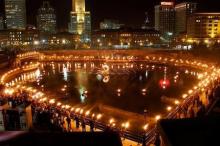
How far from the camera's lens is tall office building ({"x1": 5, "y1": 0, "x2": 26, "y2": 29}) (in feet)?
388

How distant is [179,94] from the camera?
1950 centimetres

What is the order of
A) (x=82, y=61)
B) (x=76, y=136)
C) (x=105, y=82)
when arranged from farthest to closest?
1. (x=82, y=61)
2. (x=105, y=82)
3. (x=76, y=136)

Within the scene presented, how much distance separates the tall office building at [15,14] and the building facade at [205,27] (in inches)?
2983

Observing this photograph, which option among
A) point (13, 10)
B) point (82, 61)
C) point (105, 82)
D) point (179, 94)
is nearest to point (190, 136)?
point (179, 94)

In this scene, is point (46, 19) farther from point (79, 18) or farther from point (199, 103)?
point (199, 103)

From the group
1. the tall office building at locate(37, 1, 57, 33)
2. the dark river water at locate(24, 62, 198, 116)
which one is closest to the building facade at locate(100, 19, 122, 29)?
the tall office building at locate(37, 1, 57, 33)

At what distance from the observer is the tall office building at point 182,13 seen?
98.2 meters

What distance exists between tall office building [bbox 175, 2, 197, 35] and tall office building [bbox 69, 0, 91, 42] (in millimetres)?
32886

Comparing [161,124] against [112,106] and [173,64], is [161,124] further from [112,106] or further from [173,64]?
[173,64]

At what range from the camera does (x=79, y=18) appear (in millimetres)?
100938

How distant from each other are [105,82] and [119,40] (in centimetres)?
5279

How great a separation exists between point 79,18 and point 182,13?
37.1 m

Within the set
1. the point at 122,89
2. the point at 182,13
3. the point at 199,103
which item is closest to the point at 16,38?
the point at 182,13

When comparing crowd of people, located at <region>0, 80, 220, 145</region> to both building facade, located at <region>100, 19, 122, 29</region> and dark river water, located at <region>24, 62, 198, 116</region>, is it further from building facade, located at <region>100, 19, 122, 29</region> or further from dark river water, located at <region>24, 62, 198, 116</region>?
building facade, located at <region>100, 19, 122, 29</region>
